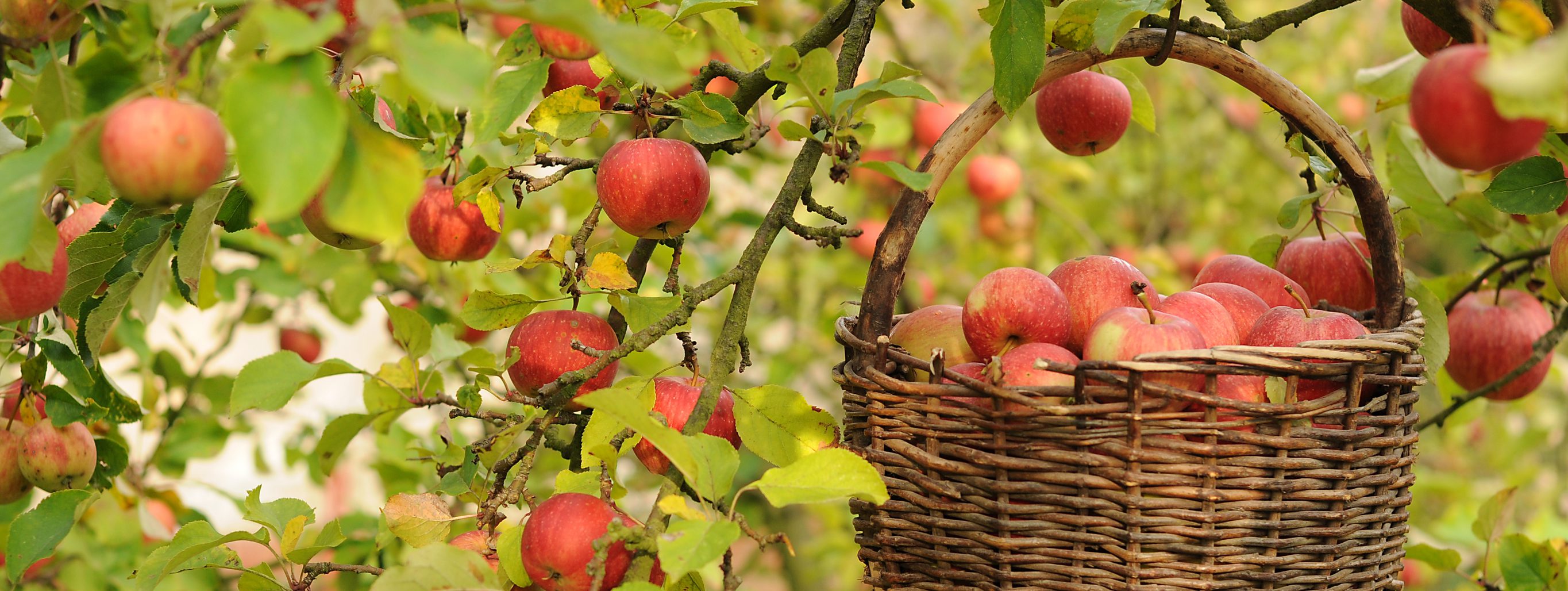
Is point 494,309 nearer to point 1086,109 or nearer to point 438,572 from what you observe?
point 438,572

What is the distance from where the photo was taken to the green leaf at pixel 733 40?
855 millimetres

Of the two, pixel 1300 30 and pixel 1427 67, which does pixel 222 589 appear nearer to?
pixel 1427 67

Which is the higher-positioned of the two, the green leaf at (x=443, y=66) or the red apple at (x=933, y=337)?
the green leaf at (x=443, y=66)

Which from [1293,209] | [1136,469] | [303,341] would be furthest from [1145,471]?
[303,341]

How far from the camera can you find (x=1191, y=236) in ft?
10.5

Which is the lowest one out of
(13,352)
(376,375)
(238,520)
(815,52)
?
(238,520)

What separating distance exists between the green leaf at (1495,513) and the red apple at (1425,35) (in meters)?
0.46

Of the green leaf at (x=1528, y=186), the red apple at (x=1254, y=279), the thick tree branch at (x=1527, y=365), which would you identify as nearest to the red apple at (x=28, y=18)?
the red apple at (x=1254, y=279)

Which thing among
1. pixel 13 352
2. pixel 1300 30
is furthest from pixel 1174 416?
pixel 1300 30

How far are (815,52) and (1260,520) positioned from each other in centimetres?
44

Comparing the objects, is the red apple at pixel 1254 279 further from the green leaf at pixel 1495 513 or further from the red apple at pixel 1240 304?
the green leaf at pixel 1495 513

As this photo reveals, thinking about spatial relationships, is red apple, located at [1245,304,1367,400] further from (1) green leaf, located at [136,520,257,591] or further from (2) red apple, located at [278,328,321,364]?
(2) red apple, located at [278,328,321,364]

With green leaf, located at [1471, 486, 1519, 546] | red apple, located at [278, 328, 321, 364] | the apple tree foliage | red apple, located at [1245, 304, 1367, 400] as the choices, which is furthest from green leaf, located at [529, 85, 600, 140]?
red apple, located at [278, 328, 321, 364]

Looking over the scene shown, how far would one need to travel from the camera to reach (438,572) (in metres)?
0.66
